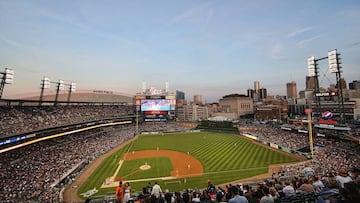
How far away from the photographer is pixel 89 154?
1217 inches

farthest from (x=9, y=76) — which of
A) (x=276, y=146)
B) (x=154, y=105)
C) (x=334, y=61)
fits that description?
(x=334, y=61)

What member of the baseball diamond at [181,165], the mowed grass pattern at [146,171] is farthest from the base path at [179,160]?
the mowed grass pattern at [146,171]

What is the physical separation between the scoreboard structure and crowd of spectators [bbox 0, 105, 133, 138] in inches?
534

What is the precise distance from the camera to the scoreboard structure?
63250mm

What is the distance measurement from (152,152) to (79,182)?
15177 mm

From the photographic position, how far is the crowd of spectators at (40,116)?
25914mm

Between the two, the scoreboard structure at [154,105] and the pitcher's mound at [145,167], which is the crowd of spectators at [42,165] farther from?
the scoreboard structure at [154,105]

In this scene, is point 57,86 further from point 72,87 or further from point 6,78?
point 6,78

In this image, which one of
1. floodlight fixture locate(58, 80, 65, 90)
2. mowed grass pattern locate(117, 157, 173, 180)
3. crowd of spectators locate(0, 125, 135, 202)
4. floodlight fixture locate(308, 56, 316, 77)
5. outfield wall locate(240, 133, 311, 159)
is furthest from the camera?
floodlight fixture locate(58, 80, 65, 90)

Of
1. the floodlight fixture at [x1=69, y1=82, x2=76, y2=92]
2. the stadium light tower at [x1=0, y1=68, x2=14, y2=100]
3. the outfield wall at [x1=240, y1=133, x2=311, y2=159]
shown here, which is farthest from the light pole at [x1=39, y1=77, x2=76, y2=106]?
the outfield wall at [x1=240, y1=133, x2=311, y2=159]

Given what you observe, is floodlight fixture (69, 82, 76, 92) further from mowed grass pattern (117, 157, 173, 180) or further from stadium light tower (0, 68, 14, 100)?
mowed grass pattern (117, 157, 173, 180)

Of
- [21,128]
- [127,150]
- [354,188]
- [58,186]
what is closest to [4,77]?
[21,128]

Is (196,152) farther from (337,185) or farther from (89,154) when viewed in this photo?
(337,185)

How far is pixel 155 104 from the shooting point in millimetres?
63906
